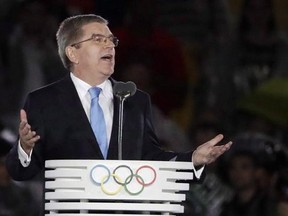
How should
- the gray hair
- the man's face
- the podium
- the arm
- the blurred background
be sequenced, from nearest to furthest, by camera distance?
1. the podium
2. the arm
3. the man's face
4. the gray hair
5. the blurred background

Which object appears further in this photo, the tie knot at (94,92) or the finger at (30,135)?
the tie knot at (94,92)

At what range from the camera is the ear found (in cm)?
708

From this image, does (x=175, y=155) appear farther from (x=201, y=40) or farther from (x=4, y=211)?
(x=201, y=40)

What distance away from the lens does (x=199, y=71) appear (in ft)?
40.7

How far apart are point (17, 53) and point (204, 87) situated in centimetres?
162

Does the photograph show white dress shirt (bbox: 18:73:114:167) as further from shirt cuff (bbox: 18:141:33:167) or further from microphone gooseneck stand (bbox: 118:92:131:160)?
shirt cuff (bbox: 18:141:33:167)

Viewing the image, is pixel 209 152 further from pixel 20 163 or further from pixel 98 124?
pixel 20 163

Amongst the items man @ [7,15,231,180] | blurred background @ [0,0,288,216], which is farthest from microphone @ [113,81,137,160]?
blurred background @ [0,0,288,216]

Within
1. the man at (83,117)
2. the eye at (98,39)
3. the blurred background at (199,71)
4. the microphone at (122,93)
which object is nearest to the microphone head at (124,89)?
the microphone at (122,93)

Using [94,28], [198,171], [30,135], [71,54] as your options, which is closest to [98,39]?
[94,28]

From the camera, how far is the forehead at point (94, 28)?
6977 mm

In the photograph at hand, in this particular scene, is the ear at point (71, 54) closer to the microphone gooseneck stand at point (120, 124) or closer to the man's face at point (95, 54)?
the man's face at point (95, 54)

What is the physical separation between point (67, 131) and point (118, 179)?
1.57ft

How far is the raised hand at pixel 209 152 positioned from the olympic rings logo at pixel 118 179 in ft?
1.25
